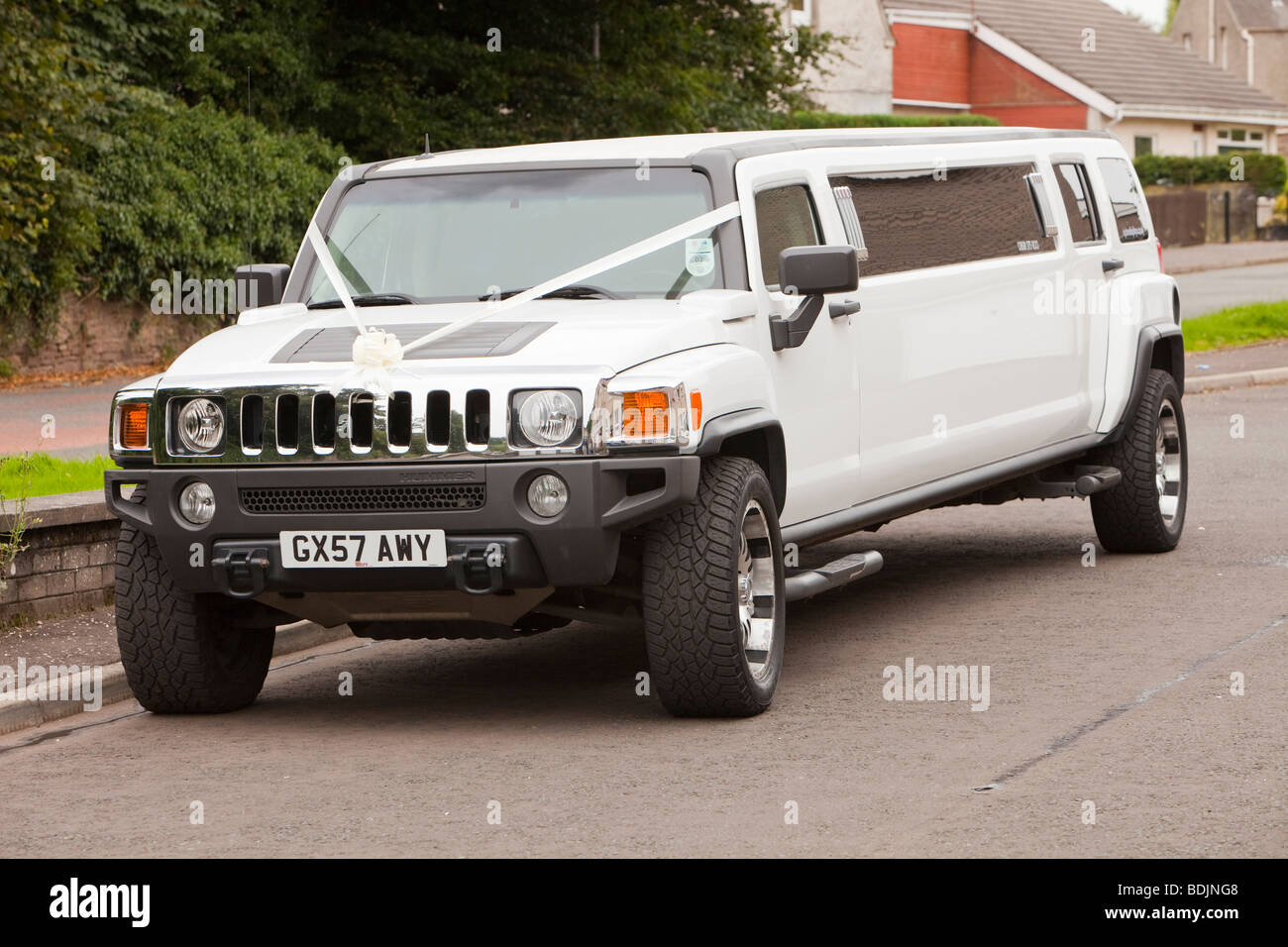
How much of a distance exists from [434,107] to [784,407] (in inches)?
712

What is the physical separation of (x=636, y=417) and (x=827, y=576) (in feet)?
4.59

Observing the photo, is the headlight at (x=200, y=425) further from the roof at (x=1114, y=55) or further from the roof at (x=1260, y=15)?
the roof at (x=1260, y=15)

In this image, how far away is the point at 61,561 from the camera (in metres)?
9.45

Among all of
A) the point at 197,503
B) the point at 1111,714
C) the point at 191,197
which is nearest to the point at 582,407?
the point at 197,503

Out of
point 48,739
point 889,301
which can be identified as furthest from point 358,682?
point 889,301

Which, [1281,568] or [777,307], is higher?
[777,307]

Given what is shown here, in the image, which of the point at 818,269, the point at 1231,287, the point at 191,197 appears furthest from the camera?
the point at 1231,287

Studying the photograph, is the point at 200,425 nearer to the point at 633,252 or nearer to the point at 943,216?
the point at 633,252

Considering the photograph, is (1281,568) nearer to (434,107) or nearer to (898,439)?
(898,439)

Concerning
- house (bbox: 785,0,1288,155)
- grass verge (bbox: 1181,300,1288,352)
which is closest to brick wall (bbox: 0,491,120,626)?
grass verge (bbox: 1181,300,1288,352)

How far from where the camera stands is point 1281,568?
10641mm

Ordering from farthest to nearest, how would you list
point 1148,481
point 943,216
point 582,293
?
1. point 1148,481
2. point 943,216
3. point 582,293

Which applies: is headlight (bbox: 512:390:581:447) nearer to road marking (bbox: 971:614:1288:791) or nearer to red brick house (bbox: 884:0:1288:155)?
road marking (bbox: 971:614:1288:791)

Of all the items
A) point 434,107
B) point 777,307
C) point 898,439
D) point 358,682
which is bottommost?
point 358,682
